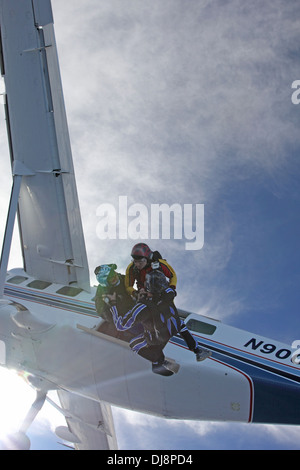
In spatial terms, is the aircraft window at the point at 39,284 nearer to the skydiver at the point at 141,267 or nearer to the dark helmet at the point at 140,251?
the skydiver at the point at 141,267

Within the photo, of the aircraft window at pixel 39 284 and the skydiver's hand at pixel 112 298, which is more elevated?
the skydiver's hand at pixel 112 298

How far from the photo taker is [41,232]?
45.0 ft

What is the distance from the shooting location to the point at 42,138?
42.4 ft

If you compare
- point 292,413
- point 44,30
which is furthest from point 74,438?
point 44,30

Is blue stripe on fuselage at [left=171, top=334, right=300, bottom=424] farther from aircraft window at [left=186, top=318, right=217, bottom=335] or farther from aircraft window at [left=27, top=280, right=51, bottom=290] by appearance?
aircraft window at [left=27, top=280, right=51, bottom=290]

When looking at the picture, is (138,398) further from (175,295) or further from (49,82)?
(49,82)

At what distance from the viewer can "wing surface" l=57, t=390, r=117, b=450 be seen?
17.1 m

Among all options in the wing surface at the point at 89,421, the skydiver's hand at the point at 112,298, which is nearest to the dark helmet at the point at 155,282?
the skydiver's hand at the point at 112,298

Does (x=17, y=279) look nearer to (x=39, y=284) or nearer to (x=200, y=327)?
(x=39, y=284)

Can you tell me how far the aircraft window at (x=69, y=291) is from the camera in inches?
513

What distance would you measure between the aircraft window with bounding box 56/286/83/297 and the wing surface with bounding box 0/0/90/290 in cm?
26

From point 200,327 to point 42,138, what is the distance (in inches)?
294

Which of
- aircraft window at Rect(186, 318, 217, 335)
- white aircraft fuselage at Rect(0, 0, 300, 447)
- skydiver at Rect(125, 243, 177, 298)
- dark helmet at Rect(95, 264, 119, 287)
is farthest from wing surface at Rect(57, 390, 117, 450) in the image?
dark helmet at Rect(95, 264, 119, 287)

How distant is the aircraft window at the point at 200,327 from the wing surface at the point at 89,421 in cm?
750
